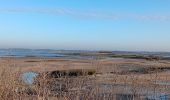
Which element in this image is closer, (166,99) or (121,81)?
(166,99)

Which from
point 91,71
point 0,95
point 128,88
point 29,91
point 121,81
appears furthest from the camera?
point 91,71

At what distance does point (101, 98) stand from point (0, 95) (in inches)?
123

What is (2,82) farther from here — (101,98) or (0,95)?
(101,98)

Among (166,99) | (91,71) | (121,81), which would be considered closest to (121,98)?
(166,99)

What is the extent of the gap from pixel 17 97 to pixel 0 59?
6.96ft

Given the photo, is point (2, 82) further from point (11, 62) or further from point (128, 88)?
point (128, 88)

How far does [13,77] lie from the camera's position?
8.72m

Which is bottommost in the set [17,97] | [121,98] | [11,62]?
[121,98]

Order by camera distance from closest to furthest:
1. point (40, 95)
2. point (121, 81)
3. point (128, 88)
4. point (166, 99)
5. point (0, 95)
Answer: point (0, 95) < point (40, 95) < point (166, 99) < point (128, 88) < point (121, 81)

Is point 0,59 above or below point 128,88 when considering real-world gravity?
above

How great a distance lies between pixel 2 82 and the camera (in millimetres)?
8273

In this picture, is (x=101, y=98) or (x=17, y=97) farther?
(x=101, y=98)

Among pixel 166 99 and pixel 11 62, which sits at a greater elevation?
pixel 11 62

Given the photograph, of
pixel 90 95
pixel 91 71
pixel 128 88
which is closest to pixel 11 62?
pixel 90 95
